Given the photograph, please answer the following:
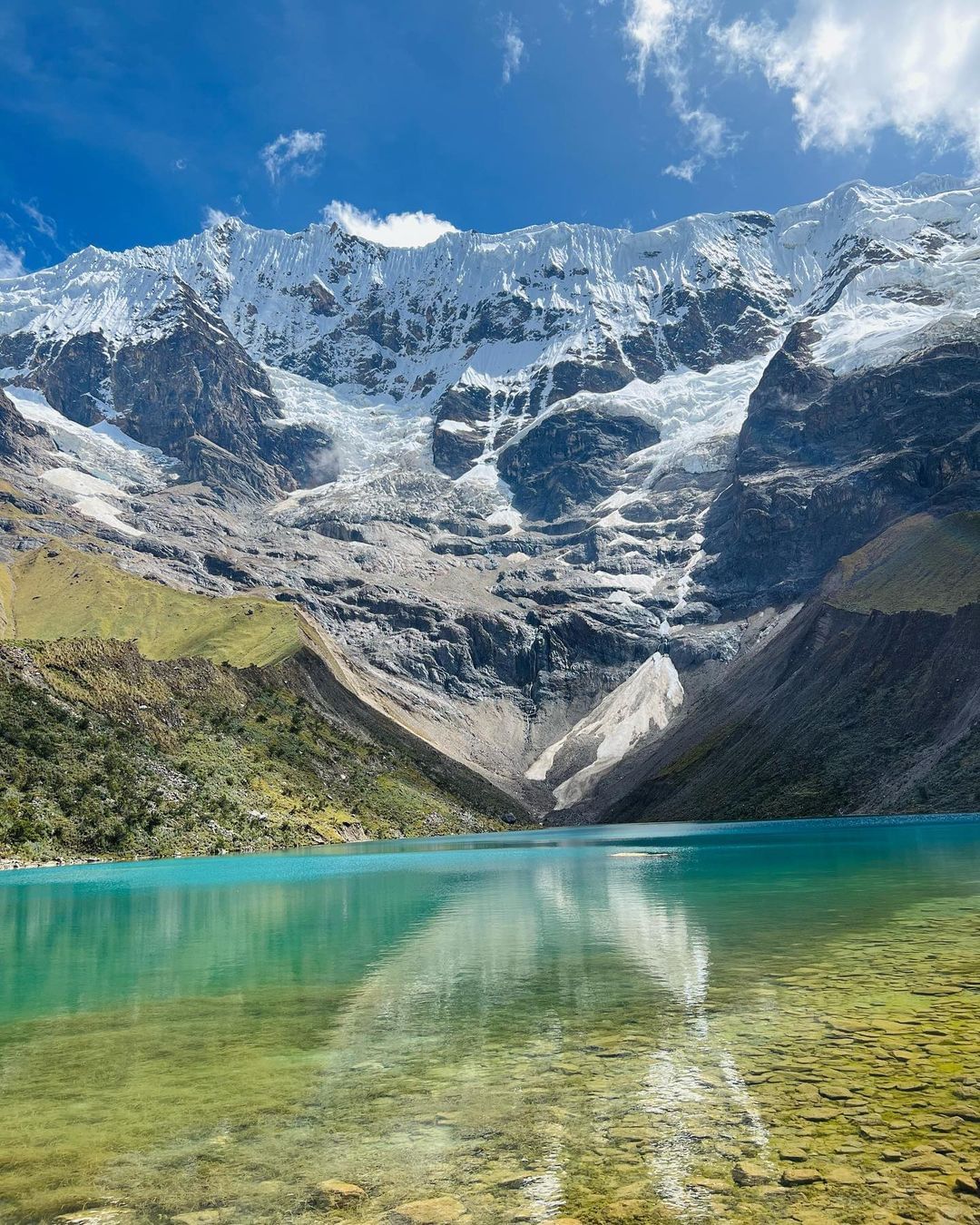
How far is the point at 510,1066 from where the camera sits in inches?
855

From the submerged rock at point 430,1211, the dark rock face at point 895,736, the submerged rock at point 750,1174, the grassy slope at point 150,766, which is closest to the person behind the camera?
the submerged rock at point 430,1211

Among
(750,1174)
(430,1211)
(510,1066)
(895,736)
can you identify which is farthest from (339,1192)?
(895,736)

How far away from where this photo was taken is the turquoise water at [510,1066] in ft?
48.3

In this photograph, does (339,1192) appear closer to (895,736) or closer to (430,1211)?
(430,1211)

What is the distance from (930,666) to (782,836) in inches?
2883

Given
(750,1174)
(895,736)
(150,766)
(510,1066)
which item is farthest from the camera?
(895,736)

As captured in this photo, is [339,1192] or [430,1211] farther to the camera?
[339,1192]

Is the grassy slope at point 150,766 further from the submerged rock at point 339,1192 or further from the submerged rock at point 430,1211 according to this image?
the submerged rock at point 430,1211

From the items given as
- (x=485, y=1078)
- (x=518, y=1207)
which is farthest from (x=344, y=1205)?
(x=485, y=1078)

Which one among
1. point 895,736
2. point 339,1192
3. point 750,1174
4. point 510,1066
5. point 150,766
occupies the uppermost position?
point 895,736

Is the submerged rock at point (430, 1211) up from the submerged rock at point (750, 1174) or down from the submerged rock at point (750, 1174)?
down

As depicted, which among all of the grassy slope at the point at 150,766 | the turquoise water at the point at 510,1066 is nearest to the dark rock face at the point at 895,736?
the grassy slope at the point at 150,766

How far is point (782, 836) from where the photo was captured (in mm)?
126688

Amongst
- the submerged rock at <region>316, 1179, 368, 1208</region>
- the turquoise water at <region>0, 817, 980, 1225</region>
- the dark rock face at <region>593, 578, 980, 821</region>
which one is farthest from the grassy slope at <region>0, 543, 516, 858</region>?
the submerged rock at <region>316, 1179, 368, 1208</region>
